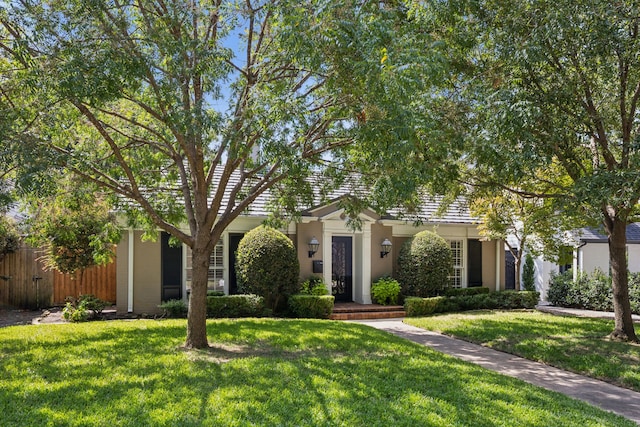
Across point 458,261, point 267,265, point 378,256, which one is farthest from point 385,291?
point 267,265

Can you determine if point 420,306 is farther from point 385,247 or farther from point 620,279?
point 620,279

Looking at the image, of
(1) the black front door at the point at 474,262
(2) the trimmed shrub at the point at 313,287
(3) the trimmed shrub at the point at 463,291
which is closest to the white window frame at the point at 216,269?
(2) the trimmed shrub at the point at 313,287

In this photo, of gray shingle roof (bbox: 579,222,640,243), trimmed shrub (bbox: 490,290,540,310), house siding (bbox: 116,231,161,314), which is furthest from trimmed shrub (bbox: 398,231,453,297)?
house siding (bbox: 116,231,161,314)

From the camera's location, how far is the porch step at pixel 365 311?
14.3 m

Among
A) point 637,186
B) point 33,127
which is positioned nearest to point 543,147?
point 637,186

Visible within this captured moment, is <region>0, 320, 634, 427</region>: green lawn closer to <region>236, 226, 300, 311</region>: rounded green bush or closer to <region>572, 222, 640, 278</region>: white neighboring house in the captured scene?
<region>236, 226, 300, 311</region>: rounded green bush

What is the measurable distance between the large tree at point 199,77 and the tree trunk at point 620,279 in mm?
6470

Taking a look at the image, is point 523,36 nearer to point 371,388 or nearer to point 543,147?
point 543,147

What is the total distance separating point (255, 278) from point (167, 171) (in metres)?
4.17

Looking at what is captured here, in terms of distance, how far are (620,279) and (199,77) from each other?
1003 cm

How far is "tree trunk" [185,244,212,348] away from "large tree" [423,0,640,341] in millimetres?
5201

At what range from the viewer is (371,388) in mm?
6348

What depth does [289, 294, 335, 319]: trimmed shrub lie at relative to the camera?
1369 centimetres

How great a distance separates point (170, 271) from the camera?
1405 cm
